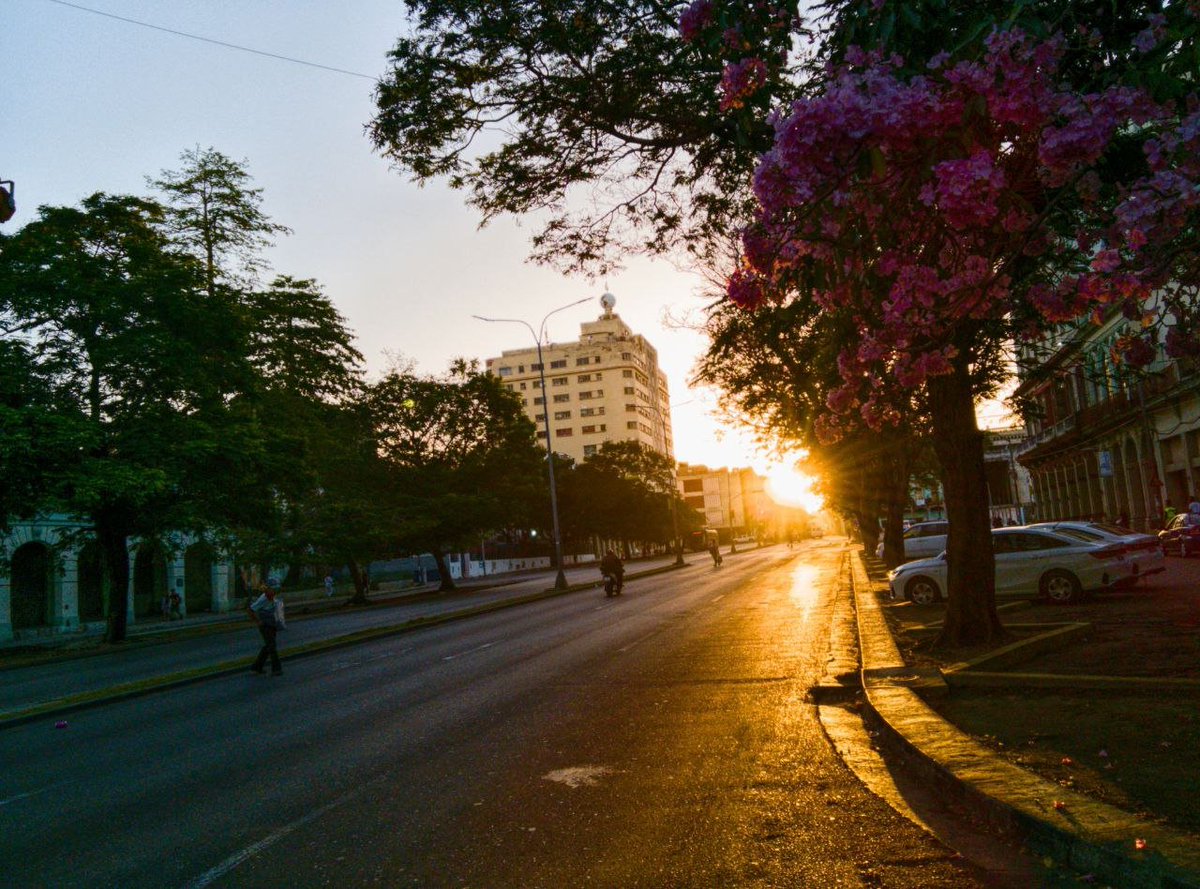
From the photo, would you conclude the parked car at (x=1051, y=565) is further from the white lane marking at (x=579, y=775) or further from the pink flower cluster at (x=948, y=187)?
the pink flower cluster at (x=948, y=187)

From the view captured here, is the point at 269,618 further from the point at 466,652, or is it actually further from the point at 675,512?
the point at 675,512

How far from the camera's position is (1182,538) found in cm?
2580

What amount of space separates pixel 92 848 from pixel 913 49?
22.2 feet

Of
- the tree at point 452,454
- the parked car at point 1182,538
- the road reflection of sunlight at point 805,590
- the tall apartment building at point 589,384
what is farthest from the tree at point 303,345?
the tall apartment building at point 589,384

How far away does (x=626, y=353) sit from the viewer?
440 feet

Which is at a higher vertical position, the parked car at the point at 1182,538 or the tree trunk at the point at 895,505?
the tree trunk at the point at 895,505

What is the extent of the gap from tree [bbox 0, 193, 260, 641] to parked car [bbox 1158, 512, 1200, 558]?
26775mm

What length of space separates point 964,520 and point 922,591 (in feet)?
26.2

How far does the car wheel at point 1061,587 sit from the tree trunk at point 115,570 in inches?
978

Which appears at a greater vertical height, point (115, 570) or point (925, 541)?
point (115, 570)

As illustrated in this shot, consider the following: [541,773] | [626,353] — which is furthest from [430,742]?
[626,353]

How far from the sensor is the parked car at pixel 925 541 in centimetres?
3098

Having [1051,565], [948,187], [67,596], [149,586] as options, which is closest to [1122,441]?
[1051,565]

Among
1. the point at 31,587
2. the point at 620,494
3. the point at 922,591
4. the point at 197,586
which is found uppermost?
the point at 620,494
